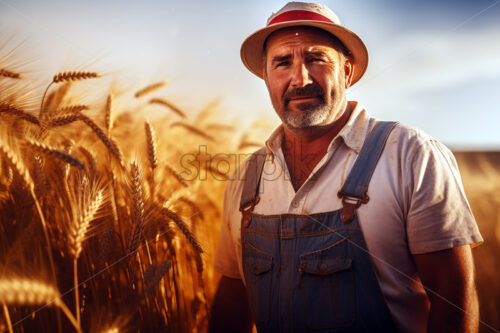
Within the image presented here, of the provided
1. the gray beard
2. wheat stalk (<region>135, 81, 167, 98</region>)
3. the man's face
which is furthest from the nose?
wheat stalk (<region>135, 81, 167, 98</region>)

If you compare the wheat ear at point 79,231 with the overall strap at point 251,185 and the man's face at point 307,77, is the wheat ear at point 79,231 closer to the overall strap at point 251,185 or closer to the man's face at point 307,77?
the overall strap at point 251,185

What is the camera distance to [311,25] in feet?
5.26

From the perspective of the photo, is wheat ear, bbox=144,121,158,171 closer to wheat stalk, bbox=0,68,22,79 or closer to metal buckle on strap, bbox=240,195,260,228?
metal buckle on strap, bbox=240,195,260,228

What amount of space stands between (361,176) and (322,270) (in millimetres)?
399

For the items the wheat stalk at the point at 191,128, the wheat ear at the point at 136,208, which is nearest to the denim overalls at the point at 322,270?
the wheat ear at the point at 136,208

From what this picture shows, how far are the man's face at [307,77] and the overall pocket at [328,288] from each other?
2.09 ft

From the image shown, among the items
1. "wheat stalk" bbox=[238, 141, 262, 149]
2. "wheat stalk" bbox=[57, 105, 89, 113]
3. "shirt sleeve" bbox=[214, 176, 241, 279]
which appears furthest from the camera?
"wheat stalk" bbox=[238, 141, 262, 149]

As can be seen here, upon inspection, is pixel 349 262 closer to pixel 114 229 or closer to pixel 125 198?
pixel 114 229

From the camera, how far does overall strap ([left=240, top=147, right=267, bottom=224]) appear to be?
1.63m

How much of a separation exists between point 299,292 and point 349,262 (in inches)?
9.5

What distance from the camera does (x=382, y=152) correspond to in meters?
1.38

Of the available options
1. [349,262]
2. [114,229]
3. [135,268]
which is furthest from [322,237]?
[114,229]

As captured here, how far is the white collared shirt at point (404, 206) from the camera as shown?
1203 mm

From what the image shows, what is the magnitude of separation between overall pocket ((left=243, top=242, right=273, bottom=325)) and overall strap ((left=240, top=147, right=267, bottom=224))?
177 millimetres
